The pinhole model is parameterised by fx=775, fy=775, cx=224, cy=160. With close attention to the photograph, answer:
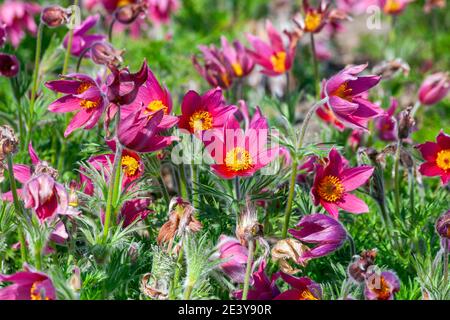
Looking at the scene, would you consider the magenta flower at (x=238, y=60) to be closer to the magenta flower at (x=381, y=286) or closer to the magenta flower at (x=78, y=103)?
the magenta flower at (x=78, y=103)

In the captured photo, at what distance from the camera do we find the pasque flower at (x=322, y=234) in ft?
5.72

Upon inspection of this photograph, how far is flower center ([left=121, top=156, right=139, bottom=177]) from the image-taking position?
188 cm

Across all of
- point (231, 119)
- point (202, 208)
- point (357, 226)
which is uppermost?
point (231, 119)

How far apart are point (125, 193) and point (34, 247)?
26 centimetres

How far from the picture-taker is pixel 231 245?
1.69 meters

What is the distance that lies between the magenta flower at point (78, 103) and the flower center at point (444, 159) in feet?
2.88

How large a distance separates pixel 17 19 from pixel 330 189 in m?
1.69

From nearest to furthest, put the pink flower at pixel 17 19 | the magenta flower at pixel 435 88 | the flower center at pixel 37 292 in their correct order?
the flower center at pixel 37 292 < the magenta flower at pixel 435 88 < the pink flower at pixel 17 19

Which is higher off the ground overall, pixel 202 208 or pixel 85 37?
pixel 85 37

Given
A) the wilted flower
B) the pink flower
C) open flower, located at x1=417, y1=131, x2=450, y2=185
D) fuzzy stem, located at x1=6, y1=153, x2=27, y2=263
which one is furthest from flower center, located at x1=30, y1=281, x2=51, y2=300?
the pink flower

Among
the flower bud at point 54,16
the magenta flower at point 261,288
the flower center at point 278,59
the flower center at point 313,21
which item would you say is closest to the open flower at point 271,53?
the flower center at point 278,59

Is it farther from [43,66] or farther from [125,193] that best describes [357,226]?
[43,66]
